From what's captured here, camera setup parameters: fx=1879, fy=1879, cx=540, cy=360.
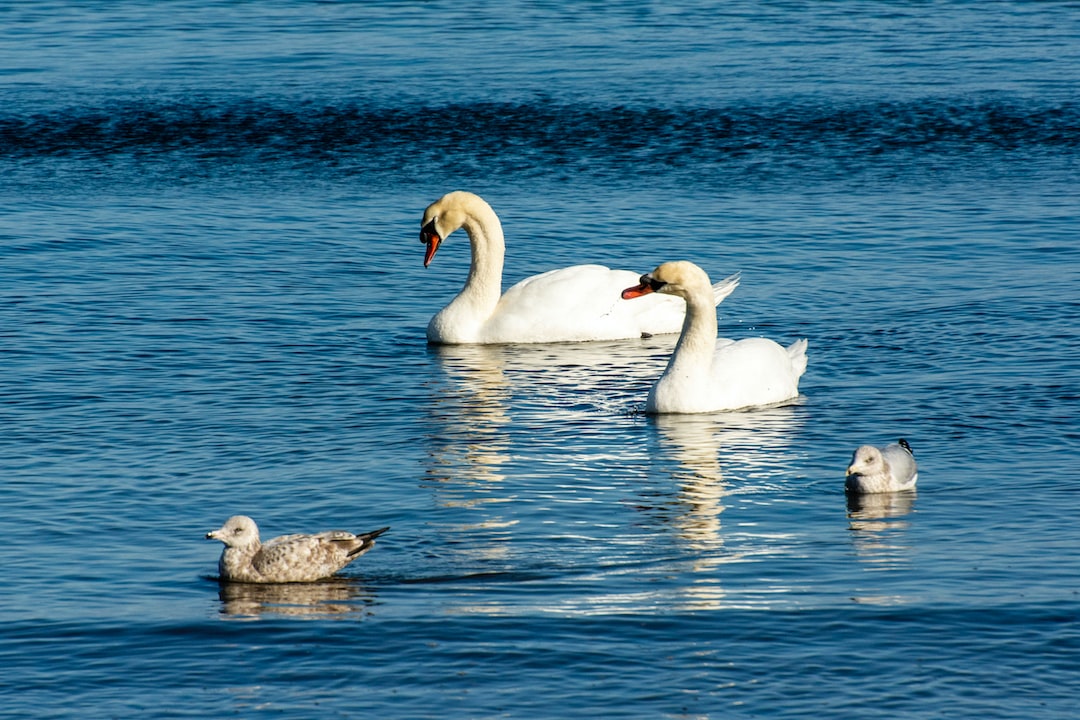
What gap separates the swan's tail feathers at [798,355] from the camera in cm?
1655

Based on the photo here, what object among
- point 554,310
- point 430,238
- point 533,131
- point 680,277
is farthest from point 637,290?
point 533,131

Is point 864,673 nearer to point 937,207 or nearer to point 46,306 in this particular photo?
point 46,306

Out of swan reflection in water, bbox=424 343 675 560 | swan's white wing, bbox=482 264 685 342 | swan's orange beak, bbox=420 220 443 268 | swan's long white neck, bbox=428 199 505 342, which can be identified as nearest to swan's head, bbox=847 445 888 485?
swan reflection in water, bbox=424 343 675 560

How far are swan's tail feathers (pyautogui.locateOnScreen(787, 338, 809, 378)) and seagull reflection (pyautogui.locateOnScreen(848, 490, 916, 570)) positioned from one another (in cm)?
320

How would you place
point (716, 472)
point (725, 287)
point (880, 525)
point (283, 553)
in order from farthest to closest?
1. point (725, 287)
2. point (716, 472)
3. point (880, 525)
4. point (283, 553)

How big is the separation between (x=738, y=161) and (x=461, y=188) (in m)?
4.16

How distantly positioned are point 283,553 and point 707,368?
559cm

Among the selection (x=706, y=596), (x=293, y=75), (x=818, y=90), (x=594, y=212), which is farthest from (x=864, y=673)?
(x=293, y=75)

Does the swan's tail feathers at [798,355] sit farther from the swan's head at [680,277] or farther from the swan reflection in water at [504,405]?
the swan reflection in water at [504,405]

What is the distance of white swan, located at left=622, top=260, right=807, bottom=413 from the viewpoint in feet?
52.5

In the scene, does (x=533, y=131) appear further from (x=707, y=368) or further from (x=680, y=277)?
(x=707, y=368)

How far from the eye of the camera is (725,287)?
62.3ft

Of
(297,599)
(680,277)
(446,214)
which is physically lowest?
(297,599)

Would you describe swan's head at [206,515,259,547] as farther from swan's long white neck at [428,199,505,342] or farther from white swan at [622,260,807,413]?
swan's long white neck at [428,199,505,342]
